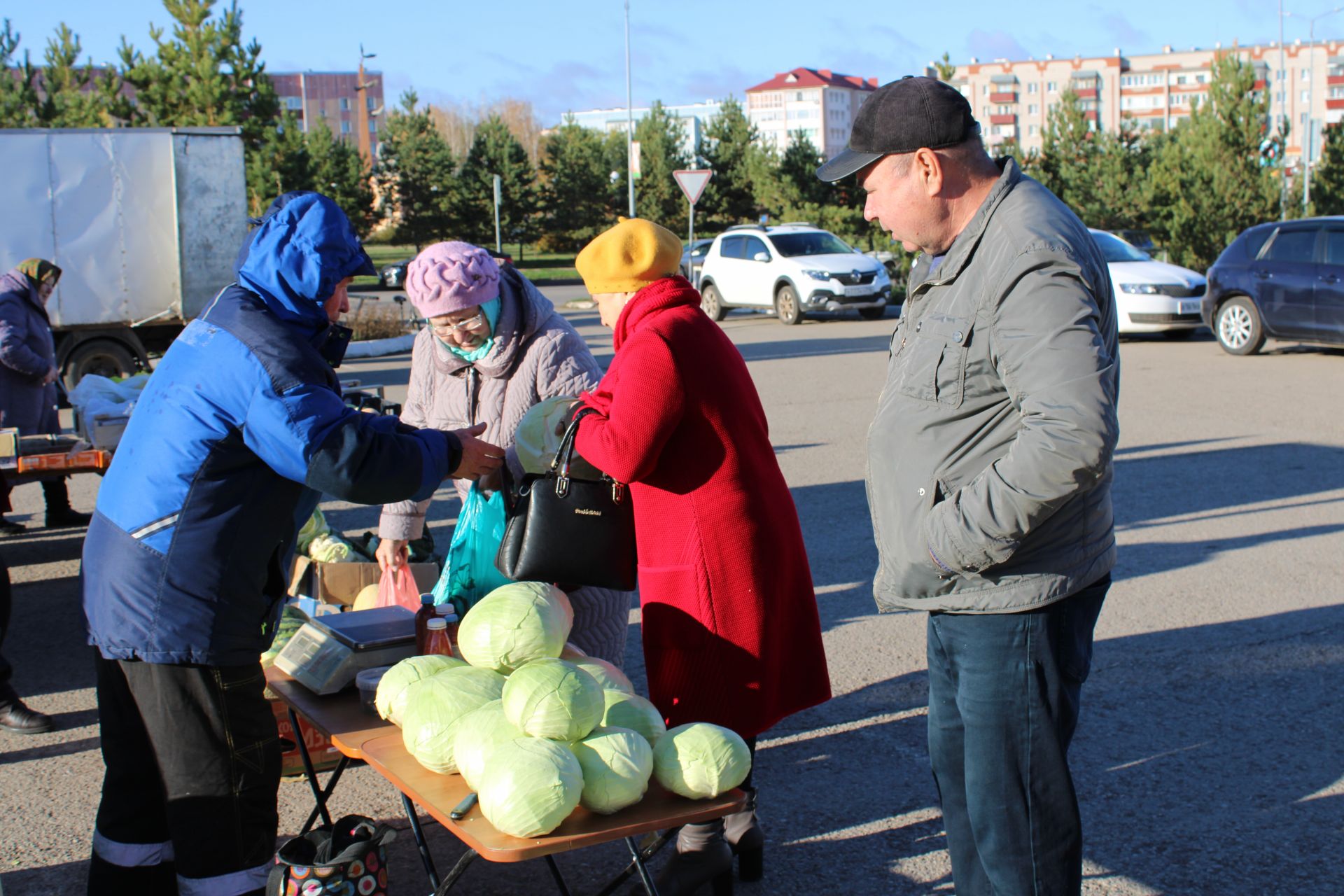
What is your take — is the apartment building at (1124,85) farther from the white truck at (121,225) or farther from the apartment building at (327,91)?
the white truck at (121,225)

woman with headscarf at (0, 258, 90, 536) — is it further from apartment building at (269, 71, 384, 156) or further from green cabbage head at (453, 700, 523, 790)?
apartment building at (269, 71, 384, 156)

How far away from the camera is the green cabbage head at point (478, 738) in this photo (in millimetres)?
2408

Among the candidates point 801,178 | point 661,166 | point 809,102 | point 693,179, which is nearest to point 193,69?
point 693,179

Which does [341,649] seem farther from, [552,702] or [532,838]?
[532,838]

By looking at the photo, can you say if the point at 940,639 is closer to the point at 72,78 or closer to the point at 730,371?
the point at 730,371

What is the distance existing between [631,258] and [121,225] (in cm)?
1382

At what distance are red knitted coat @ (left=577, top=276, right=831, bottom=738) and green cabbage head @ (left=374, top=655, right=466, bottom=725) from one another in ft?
1.76

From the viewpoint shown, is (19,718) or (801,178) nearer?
(19,718)

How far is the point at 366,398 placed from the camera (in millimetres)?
6398

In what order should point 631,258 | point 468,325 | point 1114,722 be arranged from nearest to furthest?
point 631,258, point 468,325, point 1114,722

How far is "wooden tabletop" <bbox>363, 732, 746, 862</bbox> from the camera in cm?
224

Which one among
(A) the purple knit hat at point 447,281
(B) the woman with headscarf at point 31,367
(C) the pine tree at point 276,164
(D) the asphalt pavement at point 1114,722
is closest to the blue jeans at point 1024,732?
(D) the asphalt pavement at point 1114,722

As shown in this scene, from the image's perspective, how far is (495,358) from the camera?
3.77 m

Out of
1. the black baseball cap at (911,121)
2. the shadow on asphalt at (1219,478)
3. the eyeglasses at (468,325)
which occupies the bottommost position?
the shadow on asphalt at (1219,478)
